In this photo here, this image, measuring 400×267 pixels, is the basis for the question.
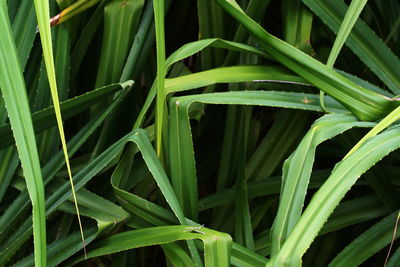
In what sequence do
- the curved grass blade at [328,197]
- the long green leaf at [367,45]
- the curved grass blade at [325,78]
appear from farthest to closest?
1. the long green leaf at [367,45]
2. the curved grass blade at [325,78]
3. the curved grass blade at [328,197]

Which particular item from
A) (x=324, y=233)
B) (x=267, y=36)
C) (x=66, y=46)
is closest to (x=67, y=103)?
(x=66, y=46)

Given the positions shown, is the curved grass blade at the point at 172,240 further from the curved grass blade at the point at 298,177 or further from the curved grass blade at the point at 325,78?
the curved grass blade at the point at 325,78

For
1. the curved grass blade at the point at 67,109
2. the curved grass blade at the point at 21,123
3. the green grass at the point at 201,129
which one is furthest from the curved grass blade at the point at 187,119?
the curved grass blade at the point at 21,123

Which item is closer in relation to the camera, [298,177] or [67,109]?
[298,177]

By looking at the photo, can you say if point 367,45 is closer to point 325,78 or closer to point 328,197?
point 325,78

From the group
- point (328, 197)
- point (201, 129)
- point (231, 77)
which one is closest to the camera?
point (328, 197)

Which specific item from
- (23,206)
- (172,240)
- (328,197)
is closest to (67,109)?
(23,206)

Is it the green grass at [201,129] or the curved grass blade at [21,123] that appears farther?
the green grass at [201,129]

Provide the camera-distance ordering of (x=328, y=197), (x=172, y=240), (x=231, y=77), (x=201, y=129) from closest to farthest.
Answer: (x=328, y=197), (x=172, y=240), (x=231, y=77), (x=201, y=129)
